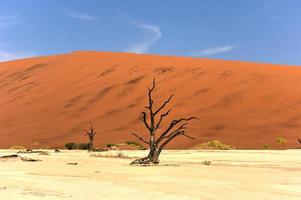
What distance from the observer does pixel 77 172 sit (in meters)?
14.6

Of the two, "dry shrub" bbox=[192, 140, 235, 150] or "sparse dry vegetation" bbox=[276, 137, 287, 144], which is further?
"sparse dry vegetation" bbox=[276, 137, 287, 144]

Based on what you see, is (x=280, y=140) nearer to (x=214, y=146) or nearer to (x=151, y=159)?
(x=214, y=146)

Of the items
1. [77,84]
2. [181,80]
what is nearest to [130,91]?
[181,80]

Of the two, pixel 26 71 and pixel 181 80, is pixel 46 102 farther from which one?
pixel 26 71

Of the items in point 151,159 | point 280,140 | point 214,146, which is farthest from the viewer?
point 280,140

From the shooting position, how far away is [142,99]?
49.1 m

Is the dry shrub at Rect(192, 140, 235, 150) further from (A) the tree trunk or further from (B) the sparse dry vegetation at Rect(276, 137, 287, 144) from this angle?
(A) the tree trunk

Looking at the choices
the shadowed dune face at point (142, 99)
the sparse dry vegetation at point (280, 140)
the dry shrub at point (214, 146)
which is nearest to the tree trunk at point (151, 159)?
the dry shrub at point (214, 146)

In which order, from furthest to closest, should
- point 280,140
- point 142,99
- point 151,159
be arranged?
point 142,99, point 280,140, point 151,159

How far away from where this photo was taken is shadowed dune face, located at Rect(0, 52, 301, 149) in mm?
38562

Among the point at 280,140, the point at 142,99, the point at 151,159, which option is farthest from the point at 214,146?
the point at 142,99

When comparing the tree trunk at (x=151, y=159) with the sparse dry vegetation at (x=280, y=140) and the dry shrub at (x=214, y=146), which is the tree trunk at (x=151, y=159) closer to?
the dry shrub at (x=214, y=146)

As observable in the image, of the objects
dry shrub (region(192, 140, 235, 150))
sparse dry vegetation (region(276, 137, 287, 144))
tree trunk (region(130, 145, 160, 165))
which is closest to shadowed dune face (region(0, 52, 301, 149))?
sparse dry vegetation (region(276, 137, 287, 144))

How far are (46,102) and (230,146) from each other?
2515cm
